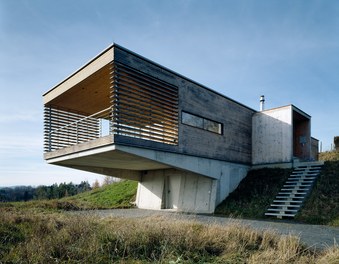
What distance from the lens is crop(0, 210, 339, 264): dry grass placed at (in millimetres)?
4684

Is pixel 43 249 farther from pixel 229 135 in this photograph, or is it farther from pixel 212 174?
pixel 229 135

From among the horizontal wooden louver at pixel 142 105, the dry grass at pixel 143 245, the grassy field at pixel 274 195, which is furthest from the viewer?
the grassy field at pixel 274 195

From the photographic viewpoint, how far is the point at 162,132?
38.3 feet

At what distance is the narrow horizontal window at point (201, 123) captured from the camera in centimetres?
1276

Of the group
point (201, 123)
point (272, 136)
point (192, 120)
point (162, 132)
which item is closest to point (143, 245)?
point (162, 132)

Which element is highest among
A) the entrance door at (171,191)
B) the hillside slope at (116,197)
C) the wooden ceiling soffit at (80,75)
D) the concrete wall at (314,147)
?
the wooden ceiling soffit at (80,75)

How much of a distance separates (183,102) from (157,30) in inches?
182

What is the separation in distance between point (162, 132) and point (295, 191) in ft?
21.5

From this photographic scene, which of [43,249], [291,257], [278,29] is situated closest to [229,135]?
[278,29]

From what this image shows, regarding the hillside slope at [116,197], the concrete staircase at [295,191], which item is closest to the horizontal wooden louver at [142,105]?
the concrete staircase at [295,191]

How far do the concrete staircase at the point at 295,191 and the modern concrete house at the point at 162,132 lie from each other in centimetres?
111

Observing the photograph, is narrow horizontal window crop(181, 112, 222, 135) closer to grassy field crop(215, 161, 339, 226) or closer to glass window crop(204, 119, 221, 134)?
glass window crop(204, 119, 221, 134)

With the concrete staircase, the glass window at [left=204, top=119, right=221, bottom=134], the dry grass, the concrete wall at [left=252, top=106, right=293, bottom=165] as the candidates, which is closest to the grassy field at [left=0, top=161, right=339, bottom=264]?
the dry grass

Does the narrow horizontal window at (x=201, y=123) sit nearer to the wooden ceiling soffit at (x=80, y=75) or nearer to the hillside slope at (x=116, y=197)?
the wooden ceiling soffit at (x=80, y=75)
